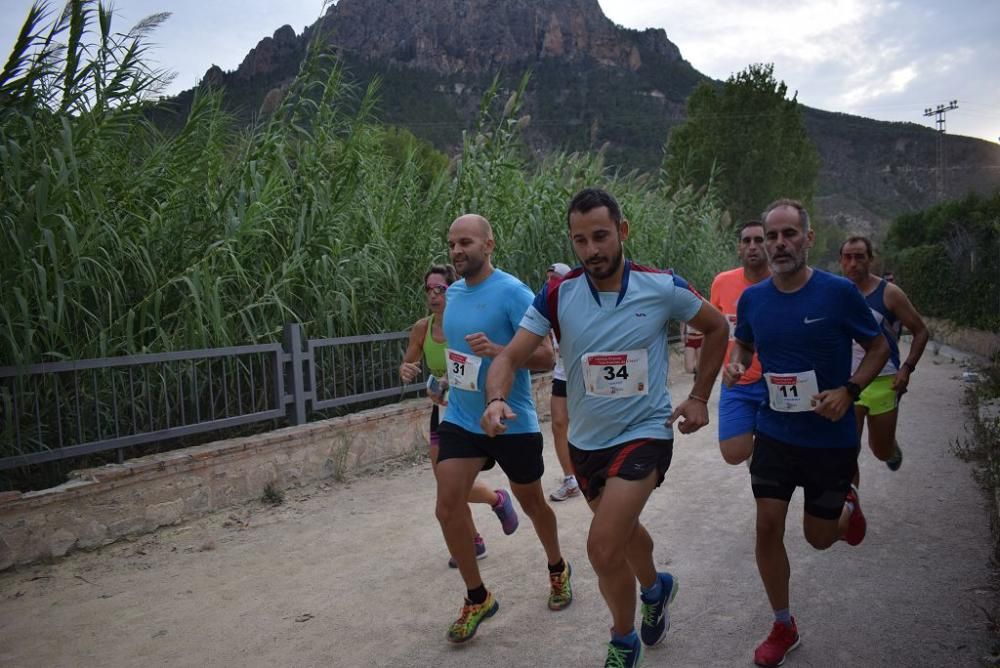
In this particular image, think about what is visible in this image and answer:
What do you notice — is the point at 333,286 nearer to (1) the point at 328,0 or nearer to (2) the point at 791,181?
(1) the point at 328,0

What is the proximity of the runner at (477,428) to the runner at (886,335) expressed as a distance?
91.6 inches

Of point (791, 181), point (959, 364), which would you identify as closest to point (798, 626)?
point (959, 364)

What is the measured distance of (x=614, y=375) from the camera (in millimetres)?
3252

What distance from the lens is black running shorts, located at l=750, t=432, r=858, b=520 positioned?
3.58 m

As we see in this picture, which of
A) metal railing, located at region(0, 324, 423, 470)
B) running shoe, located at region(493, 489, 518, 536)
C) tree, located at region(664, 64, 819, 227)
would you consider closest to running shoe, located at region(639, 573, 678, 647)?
running shoe, located at region(493, 489, 518, 536)

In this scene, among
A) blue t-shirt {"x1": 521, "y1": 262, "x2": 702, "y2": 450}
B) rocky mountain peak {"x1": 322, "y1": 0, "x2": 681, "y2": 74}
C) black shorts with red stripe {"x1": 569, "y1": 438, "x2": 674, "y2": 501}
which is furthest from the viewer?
rocky mountain peak {"x1": 322, "y1": 0, "x2": 681, "y2": 74}

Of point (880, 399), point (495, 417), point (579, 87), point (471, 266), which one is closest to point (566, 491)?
point (880, 399)

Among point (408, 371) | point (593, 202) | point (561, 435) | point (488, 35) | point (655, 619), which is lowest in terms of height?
point (655, 619)

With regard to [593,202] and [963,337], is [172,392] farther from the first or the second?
[963,337]

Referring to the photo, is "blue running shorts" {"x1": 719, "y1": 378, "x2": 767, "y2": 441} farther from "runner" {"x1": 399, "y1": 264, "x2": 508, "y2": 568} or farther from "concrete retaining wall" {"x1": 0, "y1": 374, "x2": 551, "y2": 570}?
"concrete retaining wall" {"x1": 0, "y1": 374, "x2": 551, "y2": 570}

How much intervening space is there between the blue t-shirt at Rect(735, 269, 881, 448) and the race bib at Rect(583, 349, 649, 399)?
0.79m

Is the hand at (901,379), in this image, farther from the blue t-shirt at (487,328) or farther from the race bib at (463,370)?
the race bib at (463,370)

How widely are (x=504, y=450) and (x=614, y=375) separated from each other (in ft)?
3.17

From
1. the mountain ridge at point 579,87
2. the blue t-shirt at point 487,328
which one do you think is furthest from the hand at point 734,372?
the mountain ridge at point 579,87
